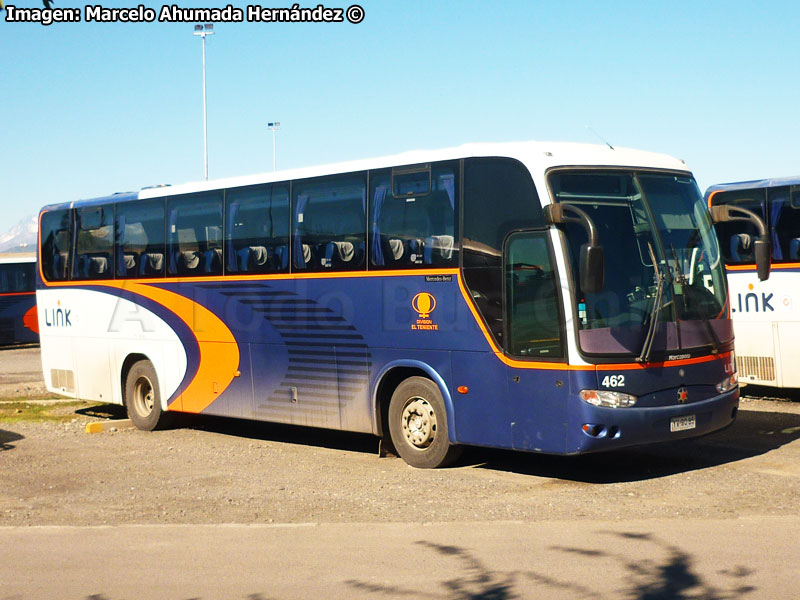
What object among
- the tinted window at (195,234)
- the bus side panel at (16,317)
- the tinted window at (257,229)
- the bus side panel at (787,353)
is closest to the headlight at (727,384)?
the bus side panel at (787,353)

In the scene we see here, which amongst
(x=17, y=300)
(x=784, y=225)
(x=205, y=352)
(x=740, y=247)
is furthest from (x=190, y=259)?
(x=17, y=300)

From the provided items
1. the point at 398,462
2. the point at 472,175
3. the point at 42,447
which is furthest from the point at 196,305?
the point at 472,175

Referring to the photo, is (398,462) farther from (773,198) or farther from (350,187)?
(773,198)

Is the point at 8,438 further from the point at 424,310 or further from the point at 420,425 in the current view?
the point at 424,310

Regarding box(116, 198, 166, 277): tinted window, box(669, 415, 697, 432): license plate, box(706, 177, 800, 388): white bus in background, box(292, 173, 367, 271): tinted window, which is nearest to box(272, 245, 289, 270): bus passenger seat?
box(292, 173, 367, 271): tinted window

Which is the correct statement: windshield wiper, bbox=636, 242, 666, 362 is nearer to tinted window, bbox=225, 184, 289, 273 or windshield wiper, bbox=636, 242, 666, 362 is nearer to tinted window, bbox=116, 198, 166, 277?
tinted window, bbox=225, 184, 289, 273

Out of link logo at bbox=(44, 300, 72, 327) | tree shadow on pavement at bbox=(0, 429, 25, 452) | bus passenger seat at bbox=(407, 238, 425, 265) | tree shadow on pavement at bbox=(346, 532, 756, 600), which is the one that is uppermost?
bus passenger seat at bbox=(407, 238, 425, 265)

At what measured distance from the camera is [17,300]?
38594 mm

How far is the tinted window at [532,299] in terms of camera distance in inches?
416

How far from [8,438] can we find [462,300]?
24.9 feet

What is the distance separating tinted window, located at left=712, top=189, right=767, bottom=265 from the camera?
17094 millimetres

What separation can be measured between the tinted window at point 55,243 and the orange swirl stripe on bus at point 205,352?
2.80 meters

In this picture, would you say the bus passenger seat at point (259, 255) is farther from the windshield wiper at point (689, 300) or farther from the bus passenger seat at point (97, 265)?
the windshield wiper at point (689, 300)

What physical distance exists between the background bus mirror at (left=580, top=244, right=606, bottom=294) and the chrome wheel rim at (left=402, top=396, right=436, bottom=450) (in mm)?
2762
